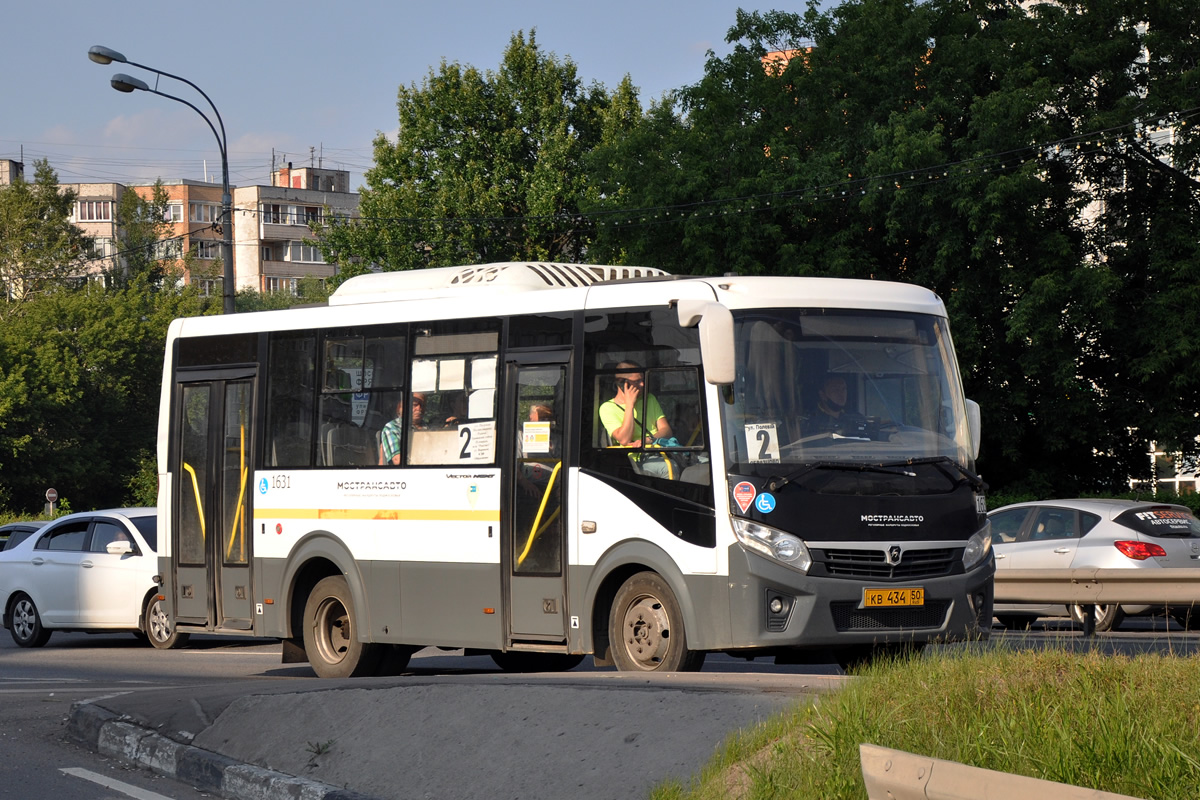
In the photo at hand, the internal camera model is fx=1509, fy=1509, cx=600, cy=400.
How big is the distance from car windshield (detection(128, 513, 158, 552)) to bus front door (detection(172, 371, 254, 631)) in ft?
16.6

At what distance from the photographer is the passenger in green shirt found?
1055 centimetres

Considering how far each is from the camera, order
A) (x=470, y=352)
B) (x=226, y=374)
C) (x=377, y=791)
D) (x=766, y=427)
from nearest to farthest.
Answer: (x=377, y=791) → (x=766, y=427) → (x=470, y=352) → (x=226, y=374)

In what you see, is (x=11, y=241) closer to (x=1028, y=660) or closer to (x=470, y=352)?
(x=470, y=352)

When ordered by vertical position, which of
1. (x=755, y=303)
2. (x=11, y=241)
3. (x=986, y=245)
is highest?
(x=11, y=241)

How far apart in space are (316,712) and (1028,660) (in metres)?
3.96

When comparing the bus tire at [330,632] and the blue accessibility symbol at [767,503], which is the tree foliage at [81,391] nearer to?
the bus tire at [330,632]

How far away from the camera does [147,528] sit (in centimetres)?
1942

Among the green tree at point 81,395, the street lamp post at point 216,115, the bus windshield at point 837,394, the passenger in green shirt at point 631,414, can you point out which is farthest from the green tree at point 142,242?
the bus windshield at point 837,394

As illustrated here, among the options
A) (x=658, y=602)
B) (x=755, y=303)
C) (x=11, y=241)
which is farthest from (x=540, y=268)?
(x=11, y=241)

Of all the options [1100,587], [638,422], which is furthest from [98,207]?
[638,422]

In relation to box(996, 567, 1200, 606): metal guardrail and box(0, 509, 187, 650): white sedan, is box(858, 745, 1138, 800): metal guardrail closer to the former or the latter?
box(996, 567, 1200, 606): metal guardrail

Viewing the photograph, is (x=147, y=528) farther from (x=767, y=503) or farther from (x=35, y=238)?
(x=35, y=238)

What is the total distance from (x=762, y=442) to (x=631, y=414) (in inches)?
42.9

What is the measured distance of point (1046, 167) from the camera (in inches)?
1174
